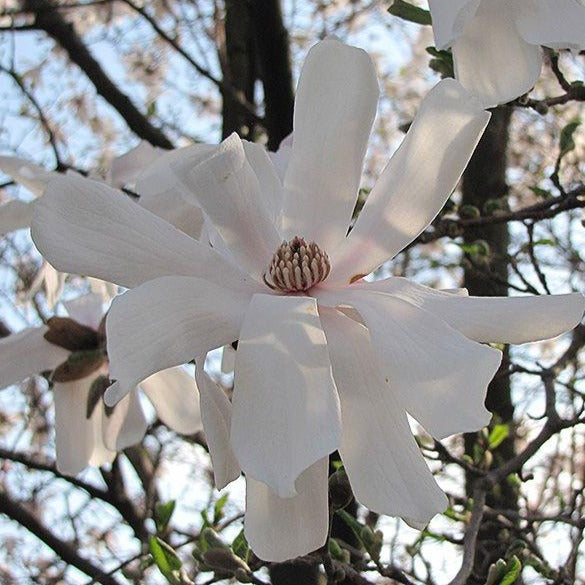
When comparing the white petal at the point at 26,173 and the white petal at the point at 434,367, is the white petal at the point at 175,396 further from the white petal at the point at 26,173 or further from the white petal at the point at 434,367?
the white petal at the point at 434,367

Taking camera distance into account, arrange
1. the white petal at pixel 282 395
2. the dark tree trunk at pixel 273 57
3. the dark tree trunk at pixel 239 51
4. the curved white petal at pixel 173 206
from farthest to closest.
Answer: the dark tree trunk at pixel 239 51 < the dark tree trunk at pixel 273 57 < the curved white petal at pixel 173 206 < the white petal at pixel 282 395

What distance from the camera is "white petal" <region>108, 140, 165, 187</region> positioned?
116cm

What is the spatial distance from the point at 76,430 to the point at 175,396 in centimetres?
12

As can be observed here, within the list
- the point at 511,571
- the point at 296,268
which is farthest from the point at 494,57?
the point at 511,571

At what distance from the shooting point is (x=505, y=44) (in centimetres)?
68

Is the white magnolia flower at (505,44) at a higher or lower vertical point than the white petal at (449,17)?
higher

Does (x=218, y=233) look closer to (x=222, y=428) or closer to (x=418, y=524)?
(x=222, y=428)

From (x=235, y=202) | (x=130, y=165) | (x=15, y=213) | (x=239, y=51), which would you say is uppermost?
(x=239, y=51)

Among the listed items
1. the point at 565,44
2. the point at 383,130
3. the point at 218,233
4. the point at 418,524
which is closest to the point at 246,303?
the point at 218,233

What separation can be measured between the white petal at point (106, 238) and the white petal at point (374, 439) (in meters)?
0.11

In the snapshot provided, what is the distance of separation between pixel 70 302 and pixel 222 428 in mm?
505

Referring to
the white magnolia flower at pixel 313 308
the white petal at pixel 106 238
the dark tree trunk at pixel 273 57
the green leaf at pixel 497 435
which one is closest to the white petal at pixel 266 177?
the white magnolia flower at pixel 313 308

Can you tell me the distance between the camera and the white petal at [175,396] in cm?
103

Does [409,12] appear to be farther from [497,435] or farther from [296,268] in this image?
[497,435]
